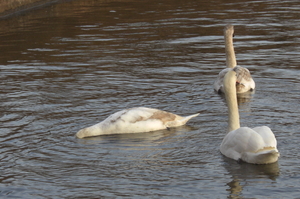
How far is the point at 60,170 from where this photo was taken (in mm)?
8195

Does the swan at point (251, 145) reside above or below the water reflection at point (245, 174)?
above

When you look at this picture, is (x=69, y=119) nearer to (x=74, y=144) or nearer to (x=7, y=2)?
(x=74, y=144)

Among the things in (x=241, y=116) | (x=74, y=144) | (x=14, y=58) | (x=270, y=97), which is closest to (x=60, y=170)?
(x=74, y=144)

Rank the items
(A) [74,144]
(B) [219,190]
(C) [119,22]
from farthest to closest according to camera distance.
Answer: (C) [119,22], (A) [74,144], (B) [219,190]

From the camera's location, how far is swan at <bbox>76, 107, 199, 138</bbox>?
979cm

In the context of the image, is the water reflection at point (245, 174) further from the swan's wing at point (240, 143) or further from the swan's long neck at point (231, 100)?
the swan's long neck at point (231, 100)

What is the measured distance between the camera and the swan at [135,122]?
9.79 meters

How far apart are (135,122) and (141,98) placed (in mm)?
2006

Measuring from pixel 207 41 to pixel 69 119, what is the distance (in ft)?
25.5

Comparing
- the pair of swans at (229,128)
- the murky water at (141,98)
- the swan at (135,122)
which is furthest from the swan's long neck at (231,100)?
the swan at (135,122)

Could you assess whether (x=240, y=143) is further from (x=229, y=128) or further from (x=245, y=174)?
(x=229, y=128)

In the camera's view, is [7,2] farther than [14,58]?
Yes

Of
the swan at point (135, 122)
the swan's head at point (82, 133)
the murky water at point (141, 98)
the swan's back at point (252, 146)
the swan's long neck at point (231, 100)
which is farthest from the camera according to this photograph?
the swan at point (135, 122)

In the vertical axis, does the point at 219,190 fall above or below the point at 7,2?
below
